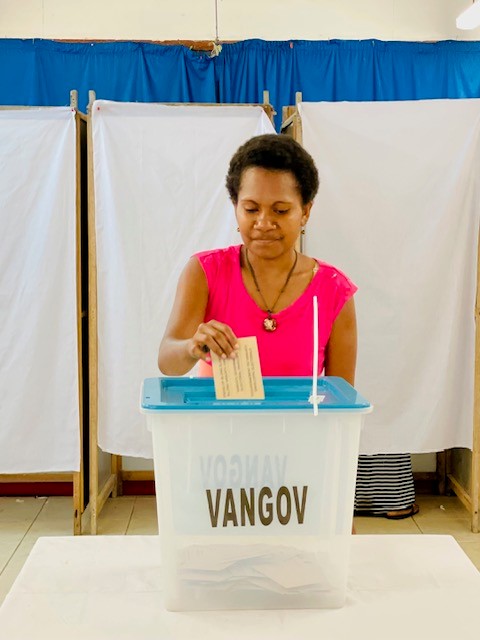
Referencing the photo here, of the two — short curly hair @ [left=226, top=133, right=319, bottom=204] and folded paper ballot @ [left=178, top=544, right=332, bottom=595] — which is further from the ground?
short curly hair @ [left=226, top=133, right=319, bottom=204]

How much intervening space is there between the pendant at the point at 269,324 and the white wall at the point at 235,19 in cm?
377

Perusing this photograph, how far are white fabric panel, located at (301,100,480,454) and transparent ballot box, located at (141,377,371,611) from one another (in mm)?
2264

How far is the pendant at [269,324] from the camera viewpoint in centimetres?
150

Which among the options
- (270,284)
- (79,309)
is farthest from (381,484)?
(270,284)

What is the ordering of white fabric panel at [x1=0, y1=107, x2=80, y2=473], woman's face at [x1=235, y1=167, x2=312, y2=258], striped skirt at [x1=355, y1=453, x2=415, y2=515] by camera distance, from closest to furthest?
woman's face at [x1=235, y1=167, x2=312, y2=258]
white fabric panel at [x1=0, y1=107, x2=80, y2=473]
striped skirt at [x1=355, y1=453, x2=415, y2=515]

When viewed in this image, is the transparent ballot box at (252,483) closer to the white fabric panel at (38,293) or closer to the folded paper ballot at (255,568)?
the folded paper ballot at (255,568)

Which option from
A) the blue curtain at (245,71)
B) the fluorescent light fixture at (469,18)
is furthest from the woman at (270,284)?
the blue curtain at (245,71)

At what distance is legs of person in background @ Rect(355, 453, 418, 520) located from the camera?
3.54m

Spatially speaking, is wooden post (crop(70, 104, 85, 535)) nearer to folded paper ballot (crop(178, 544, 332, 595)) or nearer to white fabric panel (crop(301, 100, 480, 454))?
white fabric panel (crop(301, 100, 480, 454))

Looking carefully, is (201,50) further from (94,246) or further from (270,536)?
(270,536)

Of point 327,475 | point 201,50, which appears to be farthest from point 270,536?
point 201,50

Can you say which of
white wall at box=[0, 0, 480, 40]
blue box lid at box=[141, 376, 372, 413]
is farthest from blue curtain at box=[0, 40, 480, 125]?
blue box lid at box=[141, 376, 372, 413]

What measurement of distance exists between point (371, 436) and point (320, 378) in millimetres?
2205

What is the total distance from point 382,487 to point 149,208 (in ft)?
5.33
